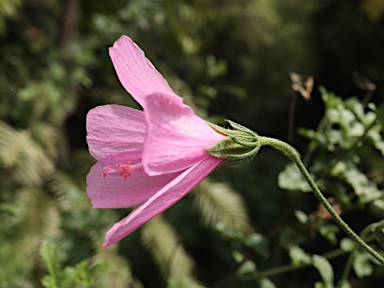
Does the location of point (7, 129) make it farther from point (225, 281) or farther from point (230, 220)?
point (225, 281)

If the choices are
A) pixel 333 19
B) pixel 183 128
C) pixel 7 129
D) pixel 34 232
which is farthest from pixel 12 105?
pixel 333 19

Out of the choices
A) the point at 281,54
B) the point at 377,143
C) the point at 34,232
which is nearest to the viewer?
the point at 377,143

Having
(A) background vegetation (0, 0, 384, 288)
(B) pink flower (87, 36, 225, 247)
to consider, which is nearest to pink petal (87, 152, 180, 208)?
(B) pink flower (87, 36, 225, 247)

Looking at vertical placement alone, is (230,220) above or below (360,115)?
below

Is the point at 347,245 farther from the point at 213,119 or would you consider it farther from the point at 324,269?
the point at 213,119

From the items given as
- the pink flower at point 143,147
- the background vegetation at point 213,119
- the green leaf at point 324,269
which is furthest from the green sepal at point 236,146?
the green leaf at point 324,269
